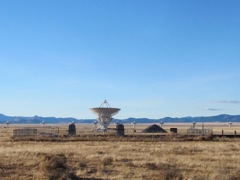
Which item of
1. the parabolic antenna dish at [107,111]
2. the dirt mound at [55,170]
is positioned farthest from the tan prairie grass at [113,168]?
the parabolic antenna dish at [107,111]

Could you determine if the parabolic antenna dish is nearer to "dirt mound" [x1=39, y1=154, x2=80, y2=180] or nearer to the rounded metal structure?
the rounded metal structure

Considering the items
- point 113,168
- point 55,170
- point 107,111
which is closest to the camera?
point 55,170

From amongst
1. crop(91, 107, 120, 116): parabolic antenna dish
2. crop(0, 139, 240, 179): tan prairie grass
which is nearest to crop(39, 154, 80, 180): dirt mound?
crop(0, 139, 240, 179): tan prairie grass

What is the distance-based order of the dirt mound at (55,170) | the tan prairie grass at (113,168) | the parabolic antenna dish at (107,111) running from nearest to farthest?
the dirt mound at (55,170)
the tan prairie grass at (113,168)
the parabolic antenna dish at (107,111)

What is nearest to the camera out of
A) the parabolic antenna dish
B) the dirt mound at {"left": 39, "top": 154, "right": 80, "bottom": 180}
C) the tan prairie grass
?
the dirt mound at {"left": 39, "top": 154, "right": 80, "bottom": 180}

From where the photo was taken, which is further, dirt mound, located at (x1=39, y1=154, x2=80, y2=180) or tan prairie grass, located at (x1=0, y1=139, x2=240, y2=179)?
tan prairie grass, located at (x1=0, y1=139, x2=240, y2=179)

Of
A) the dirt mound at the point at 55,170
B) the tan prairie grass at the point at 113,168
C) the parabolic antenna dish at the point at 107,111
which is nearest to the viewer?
the dirt mound at the point at 55,170

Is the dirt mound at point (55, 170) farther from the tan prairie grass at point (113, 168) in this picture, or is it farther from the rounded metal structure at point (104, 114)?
the rounded metal structure at point (104, 114)

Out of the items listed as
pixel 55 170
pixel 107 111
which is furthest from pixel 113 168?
pixel 107 111

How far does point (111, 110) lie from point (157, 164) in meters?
54.6

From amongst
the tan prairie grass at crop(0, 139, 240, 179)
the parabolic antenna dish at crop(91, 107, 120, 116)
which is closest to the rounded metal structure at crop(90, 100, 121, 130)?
the parabolic antenna dish at crop(91, 107, 120, 116)

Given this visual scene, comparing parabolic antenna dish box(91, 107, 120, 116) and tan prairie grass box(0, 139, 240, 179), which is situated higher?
parabolic antenna dish box(91, 107, 120, 116)

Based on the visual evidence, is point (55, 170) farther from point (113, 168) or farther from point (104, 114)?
point (104, 114)

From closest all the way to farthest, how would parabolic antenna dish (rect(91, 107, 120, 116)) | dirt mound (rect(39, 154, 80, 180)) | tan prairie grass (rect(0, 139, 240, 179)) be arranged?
dirt mound (rect(39, 154, 80, 180)), tan prairie grass (rect(0, 139, 240, 179)), parabolic antenna dish (rect(91, 107, 120, 116))
